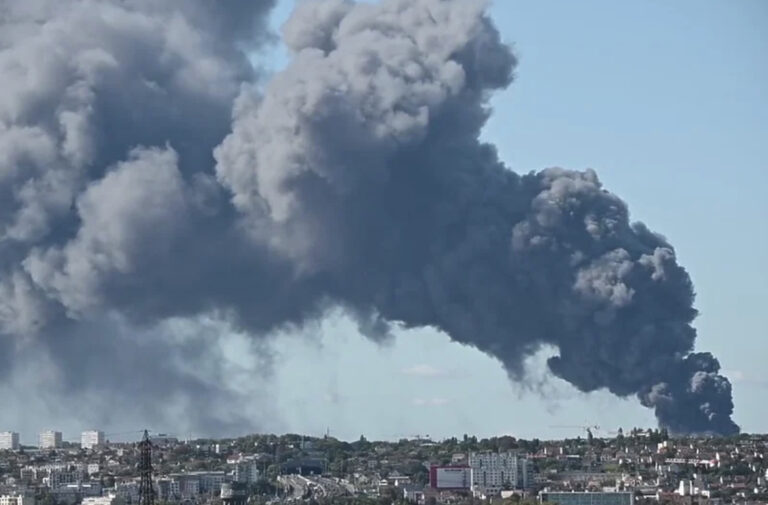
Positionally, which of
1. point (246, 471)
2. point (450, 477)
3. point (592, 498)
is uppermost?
point (246, 471)

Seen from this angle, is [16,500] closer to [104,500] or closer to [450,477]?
[104,500]

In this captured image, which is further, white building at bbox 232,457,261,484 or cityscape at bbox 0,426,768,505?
white building at bbox 232,457,261,484

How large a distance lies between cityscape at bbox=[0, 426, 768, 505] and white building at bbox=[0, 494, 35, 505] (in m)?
0.07

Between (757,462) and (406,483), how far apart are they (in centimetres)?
1223

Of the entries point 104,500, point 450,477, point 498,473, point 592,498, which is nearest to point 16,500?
point 104,500

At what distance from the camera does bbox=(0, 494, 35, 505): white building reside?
272ft

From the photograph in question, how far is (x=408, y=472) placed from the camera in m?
98.6

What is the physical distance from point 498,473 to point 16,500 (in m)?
17.4

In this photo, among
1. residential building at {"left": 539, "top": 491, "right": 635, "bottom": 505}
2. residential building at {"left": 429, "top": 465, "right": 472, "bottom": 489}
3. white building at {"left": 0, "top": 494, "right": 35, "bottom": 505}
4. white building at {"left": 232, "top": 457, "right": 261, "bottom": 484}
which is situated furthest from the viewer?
white building at {"left": 232, "top": 457, "right": 261, "bottom": 484}

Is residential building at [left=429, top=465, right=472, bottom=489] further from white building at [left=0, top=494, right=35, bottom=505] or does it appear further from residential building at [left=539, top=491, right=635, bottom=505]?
white building at [left=0, top=494, right=35, bottom=505]

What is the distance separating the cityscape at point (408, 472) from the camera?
83.5m

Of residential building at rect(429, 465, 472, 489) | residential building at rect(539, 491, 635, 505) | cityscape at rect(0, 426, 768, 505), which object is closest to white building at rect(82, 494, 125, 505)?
cityscape at rect(0, 426, 768, 505)

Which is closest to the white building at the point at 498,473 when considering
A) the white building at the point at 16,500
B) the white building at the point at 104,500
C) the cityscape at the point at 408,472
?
the cityscape at the point at 408,472

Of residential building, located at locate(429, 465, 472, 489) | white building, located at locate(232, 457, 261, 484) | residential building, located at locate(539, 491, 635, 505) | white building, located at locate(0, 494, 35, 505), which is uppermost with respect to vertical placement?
white building, located at locate(232, 457, 261, 484)
